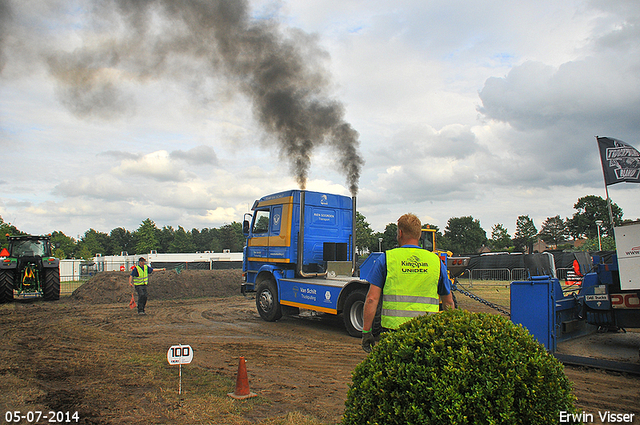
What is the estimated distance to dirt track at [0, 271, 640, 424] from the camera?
4.62 metres

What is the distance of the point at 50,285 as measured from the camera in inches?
679

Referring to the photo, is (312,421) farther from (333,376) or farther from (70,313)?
(70,313)

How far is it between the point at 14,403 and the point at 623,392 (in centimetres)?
714

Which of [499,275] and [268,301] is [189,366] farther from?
[499,275]

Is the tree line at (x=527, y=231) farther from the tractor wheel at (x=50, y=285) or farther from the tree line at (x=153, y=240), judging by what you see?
the tractor wheel at (x=50, y=285)

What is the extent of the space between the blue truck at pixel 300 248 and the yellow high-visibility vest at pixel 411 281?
593cm

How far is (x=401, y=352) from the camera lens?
95.9 inches

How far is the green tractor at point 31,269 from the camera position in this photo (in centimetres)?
1621

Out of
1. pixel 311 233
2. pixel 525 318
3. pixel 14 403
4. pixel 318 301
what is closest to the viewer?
pixel 14 403

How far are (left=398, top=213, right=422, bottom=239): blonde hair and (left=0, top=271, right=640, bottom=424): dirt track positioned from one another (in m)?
2.13

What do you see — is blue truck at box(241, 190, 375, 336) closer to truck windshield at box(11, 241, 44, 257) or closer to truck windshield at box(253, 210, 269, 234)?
truck windshield at box(253, 210, 269, 234)

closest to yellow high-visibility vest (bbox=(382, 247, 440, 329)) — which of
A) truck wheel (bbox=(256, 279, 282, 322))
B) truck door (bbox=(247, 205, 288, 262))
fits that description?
truck door (bbox=(247, 205, 288, 262))

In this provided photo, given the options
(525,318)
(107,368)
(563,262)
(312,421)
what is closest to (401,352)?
(312,421)

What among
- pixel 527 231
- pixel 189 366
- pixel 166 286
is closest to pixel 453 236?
pixel 527 231
